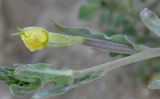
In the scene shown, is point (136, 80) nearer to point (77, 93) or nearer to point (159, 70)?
point (159, 70)

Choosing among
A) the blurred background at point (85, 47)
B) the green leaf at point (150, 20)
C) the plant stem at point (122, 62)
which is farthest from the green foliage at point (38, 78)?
the blurred background at point (85, 47)

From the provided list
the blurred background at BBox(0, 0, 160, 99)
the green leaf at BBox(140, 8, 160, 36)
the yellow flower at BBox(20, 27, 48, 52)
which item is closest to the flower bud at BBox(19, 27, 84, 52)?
the yellow flower at BBox(20, 27, 48, 52)

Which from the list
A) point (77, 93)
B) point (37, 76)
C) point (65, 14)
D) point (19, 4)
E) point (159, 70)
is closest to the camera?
point (37, 76)

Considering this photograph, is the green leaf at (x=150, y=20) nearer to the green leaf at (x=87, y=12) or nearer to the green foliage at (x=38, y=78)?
the green foliage at (x=38, y=78)

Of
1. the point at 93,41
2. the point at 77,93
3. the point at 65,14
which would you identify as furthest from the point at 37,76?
the point at 65,14

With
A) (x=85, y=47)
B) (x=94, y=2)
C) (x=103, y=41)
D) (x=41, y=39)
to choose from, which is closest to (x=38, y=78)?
(x=41, y=39)

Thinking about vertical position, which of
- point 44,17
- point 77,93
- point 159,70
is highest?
point 44,17

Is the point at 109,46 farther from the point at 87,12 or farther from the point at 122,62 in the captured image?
the point at 87,12

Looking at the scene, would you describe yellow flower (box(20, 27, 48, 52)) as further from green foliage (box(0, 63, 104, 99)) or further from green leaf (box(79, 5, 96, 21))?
green leaf (box(79, 5, 96, 21))
